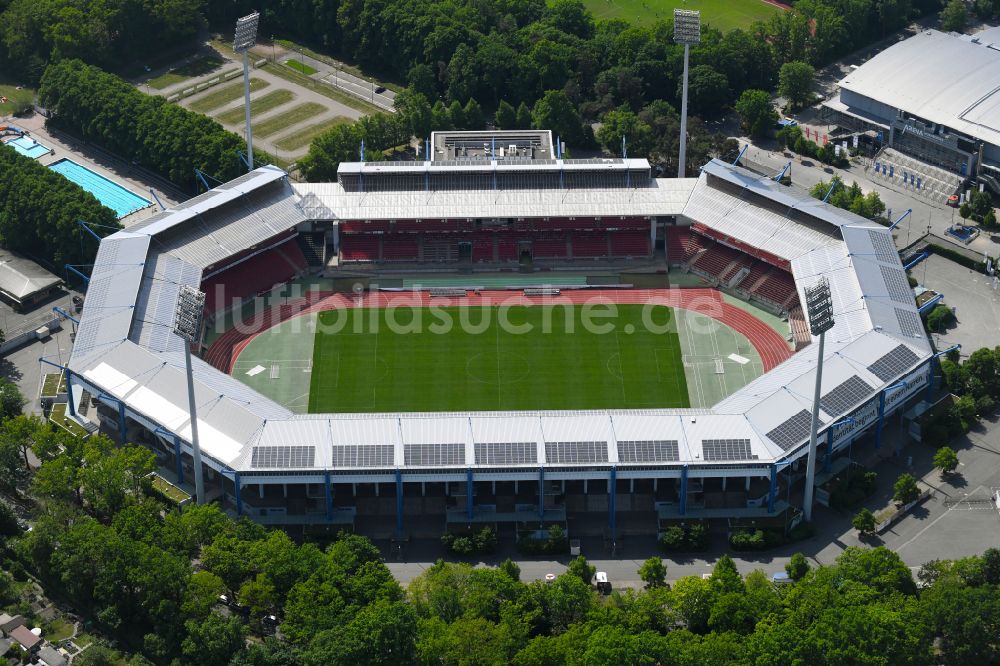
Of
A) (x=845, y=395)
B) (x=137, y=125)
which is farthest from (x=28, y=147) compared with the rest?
(x=845, y=395)

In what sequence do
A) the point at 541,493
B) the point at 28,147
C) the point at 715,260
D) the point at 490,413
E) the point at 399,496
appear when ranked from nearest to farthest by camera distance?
the point at 399,496 → the point at 541,493 → the point at 490,413 → the point at 715,260 → the point at 28,147

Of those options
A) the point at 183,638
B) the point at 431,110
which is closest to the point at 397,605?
the point at 183,638

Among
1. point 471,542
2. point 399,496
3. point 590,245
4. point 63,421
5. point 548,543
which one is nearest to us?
point 548,543

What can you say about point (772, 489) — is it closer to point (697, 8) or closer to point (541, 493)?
point (541, 493)

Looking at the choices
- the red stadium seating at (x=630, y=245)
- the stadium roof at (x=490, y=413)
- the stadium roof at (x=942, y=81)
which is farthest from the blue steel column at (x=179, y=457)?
the stadium roof at (x=942, y=81)

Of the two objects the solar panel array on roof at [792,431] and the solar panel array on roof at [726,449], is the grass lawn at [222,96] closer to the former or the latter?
the solar panel array on roof at [726,449]

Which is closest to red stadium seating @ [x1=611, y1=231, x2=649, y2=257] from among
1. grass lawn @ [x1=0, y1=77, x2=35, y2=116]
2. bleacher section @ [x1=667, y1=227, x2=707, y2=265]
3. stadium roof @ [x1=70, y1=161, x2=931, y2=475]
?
bleacher section @ [x1=667, y1=227, x2=707, y2=265]
